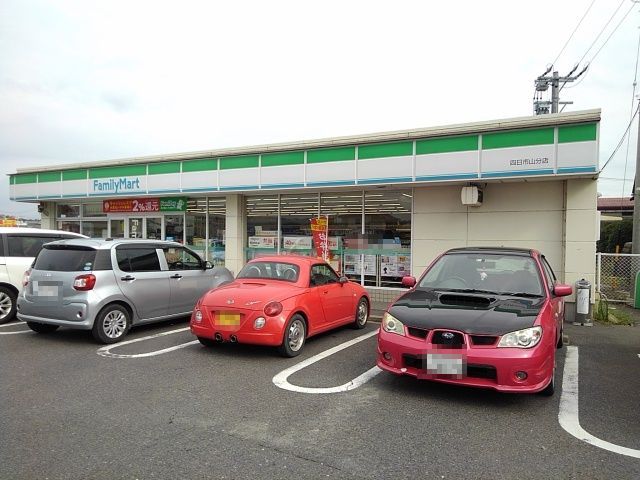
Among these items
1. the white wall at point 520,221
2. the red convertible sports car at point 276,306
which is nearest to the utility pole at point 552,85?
the white wall at point 520,221

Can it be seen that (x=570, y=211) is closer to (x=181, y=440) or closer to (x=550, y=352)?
(x=550, y=352)

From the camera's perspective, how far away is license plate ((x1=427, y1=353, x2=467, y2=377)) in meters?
4.49

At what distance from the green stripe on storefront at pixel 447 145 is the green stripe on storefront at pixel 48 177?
12457 mm

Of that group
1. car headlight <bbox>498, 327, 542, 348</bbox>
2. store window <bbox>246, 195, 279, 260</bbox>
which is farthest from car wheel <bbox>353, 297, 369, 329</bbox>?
store window <bbox>246, 195, 279, 260</bbox>

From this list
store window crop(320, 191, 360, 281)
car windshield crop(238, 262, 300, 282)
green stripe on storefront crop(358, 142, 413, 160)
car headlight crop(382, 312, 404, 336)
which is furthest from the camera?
store window crop(320, 191, 360, 281)

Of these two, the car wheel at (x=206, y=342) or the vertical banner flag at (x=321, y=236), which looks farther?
the vertical banner flag at (x=321, y=236)

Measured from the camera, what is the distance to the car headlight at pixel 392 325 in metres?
4.94

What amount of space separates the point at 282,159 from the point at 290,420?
8.46 meters

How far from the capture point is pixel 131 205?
51.8 feet

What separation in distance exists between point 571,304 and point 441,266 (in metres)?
4.98

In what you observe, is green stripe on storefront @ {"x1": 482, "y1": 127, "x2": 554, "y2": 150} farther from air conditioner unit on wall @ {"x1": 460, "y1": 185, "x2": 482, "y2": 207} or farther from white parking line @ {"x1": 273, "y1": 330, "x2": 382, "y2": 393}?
white parking line @ {"x1": 273, "y1": 330, "x2": 382, "y2": 393}

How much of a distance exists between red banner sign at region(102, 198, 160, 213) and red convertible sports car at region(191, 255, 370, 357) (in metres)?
8.83

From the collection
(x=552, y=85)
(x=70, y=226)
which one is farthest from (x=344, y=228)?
(x=552, y=85)

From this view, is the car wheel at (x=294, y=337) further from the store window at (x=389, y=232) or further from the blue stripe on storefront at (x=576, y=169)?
the blue stripe on storefront at (x=576, y=169)
